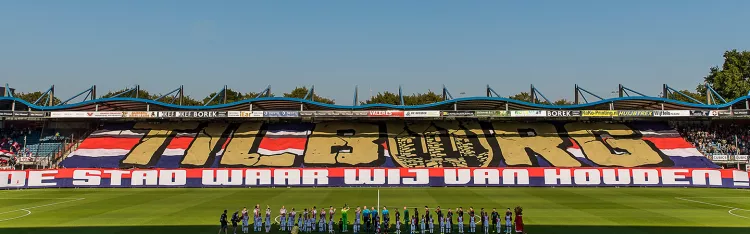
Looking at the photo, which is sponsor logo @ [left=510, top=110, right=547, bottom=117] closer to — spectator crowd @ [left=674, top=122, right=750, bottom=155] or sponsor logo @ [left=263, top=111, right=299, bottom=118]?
spectator crowd @ [left=674, top=122, right=750, bottom=155]

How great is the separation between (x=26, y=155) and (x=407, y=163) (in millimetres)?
41735

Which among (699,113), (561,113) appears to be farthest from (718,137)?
(561,113)

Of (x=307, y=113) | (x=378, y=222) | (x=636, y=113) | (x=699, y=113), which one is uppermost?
(x=307, y=113)

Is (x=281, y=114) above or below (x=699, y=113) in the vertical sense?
above

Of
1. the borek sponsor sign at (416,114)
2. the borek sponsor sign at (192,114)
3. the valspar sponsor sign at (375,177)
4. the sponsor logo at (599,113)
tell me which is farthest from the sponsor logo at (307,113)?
the sponsor logo at (599,113)

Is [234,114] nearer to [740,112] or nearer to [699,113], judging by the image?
[699,113]

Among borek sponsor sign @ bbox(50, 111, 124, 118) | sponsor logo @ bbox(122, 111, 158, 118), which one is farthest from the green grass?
sponsor logo @ bbox(122, 111, 158, 118)

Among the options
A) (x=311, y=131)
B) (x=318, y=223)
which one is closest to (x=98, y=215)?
(x=318, y=223)

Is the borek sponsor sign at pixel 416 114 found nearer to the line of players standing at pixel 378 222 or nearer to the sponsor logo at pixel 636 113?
the sponsor logo at pixel 636 113

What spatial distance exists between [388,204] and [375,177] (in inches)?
480

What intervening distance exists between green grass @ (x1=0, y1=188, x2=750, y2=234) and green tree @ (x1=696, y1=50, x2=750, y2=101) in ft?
155

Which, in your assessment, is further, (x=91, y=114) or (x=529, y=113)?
(x=529, y=113)

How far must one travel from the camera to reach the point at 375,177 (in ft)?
148

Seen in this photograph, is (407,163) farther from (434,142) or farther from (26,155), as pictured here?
(26,155)
